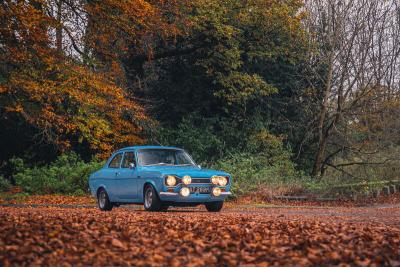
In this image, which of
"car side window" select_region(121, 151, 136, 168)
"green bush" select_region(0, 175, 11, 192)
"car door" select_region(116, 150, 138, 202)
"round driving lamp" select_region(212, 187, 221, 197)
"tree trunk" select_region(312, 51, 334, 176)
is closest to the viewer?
"round driving lamp" select_region(212, 187, 221, 197)

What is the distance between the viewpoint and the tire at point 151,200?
17.5 m

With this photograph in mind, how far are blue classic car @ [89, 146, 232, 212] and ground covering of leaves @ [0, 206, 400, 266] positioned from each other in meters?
5.28

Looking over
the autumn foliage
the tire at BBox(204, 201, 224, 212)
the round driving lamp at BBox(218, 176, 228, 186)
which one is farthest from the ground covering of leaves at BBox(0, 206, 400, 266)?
the autumn foliage

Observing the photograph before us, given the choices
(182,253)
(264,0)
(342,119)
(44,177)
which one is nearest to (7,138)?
(44,177)

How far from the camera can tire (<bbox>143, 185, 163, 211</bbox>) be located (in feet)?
57.5

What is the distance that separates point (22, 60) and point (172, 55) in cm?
1101

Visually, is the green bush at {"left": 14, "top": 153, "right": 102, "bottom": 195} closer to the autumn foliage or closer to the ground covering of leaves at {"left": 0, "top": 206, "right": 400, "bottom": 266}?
the autumn foliage

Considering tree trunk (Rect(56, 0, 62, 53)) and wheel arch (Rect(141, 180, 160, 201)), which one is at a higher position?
tree trunk (Rect(56, 0, 62, 53))

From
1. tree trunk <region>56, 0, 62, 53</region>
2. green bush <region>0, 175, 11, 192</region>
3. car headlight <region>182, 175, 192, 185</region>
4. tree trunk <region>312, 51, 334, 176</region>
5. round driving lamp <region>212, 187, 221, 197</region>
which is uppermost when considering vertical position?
tree trunk <region>56, 0, 62, 53</region>

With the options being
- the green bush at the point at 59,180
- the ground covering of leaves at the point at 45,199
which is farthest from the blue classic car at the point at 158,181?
the green bush at the point at 59,180

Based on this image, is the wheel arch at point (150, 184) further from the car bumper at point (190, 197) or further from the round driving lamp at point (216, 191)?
the round driving lamp at point (216, 191)

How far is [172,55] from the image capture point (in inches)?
1383

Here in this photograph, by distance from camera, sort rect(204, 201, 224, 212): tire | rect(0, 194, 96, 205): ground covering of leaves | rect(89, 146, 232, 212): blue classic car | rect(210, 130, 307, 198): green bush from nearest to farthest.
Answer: rect(89, 146, 232, 212): blue classic car, rect(204, 201, 224, 212): tire, rect(0, 194, 96, 205): ground covering of leaves, rect(210, 130, 307, 198): green bush

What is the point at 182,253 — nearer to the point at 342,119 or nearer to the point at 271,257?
the point at 271,257
